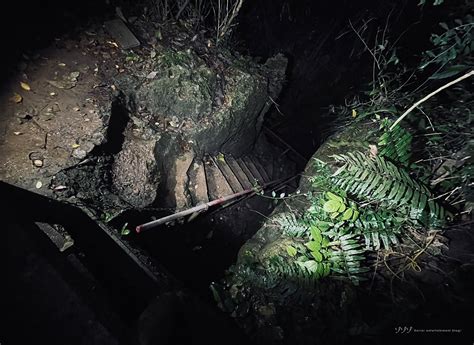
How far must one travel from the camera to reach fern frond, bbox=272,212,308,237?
3.19 metres

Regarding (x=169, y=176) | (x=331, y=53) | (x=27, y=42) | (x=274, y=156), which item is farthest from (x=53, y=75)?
(x=331, y=53)

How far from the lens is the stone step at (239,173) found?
5.40 meters

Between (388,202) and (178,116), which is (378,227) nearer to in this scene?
(388,202)

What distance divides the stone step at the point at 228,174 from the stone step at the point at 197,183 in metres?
0.47

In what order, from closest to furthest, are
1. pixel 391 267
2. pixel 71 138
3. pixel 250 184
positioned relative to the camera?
pixel 391 267
pixel 71 138
pixel 250 184

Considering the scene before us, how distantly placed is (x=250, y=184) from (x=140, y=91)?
260 cm

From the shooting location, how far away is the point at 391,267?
3014 mm

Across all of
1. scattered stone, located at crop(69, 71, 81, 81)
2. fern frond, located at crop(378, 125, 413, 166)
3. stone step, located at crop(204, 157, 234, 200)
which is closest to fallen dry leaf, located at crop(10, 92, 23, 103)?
scattered stone, located at crop(69, 71, 81, 81)

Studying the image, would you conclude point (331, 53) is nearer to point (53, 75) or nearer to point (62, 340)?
point (53, 75)

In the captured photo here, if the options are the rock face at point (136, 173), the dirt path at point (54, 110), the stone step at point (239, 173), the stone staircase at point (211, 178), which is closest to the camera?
the dirt path at point (54, 110)

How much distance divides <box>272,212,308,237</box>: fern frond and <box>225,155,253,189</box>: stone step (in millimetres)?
2063

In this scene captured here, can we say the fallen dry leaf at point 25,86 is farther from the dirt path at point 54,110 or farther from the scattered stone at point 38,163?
the scattered stone at point 38,163

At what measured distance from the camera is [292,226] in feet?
10.6

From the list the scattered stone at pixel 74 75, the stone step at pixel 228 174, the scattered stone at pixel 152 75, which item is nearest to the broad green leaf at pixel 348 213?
the stone step at pixel 228 174
